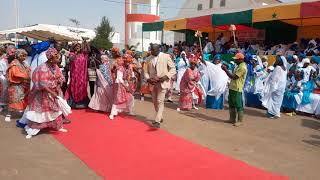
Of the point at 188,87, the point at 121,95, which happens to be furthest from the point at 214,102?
the point at 121,95

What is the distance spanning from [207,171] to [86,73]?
510 cm

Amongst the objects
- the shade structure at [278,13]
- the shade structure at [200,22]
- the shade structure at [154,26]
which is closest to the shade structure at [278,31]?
the shade structure at [200,22]

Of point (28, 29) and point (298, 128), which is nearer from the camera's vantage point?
point (298, 128)

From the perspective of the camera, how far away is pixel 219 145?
6727 millimetres

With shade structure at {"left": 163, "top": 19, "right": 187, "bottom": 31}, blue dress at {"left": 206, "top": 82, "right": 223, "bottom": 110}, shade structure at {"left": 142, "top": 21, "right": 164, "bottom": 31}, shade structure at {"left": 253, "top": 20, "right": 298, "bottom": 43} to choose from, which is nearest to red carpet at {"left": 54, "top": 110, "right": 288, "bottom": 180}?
blue dress at {"left": 206, "top": 82, "right": 223, "bottom": 110}

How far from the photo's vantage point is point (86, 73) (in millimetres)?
9500

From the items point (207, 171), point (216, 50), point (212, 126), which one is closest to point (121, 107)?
point (212, 126)

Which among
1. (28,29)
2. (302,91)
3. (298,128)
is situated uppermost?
(28,29)

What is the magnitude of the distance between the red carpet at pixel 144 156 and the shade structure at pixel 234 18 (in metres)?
8.80

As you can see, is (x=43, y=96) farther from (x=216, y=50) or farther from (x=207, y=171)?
(x=216, y=50)

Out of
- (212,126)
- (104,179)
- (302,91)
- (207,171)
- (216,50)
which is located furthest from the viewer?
(216,50)

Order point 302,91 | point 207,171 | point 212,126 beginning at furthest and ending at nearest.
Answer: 1. point 302,91
2. point 212,126
3. point 207,171

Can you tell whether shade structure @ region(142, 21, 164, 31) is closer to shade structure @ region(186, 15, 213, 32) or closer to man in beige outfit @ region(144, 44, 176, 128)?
shade structure @ region(186, 15, 213, 32)

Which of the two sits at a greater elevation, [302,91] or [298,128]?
[302,91]
